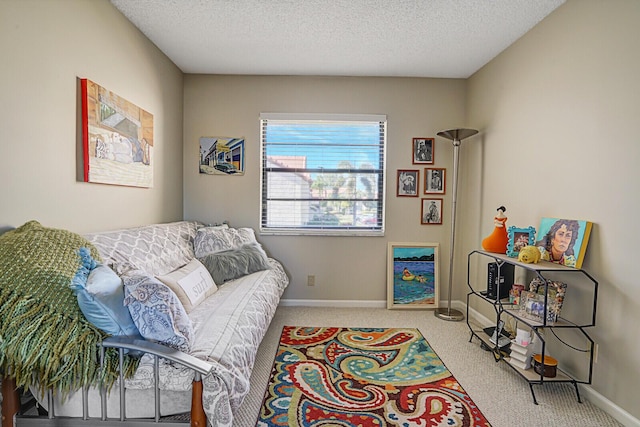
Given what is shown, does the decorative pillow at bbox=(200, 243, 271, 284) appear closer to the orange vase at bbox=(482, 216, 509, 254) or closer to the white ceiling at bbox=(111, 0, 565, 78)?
the white ceiling at bbox=(111, 0, 565, 78)

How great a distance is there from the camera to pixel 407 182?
3953 millimetres

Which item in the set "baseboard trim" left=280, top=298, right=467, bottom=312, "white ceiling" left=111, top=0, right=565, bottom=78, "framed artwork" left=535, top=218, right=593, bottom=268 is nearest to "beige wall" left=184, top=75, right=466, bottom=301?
"baseboard trim" left=280, top=298, right=467, bottom=312

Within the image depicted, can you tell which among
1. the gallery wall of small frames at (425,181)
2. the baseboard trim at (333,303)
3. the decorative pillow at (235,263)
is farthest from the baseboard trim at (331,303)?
the gallery wall of small frames at (425,181)

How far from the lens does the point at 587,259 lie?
223cm

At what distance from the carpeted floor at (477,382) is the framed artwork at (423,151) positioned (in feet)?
5.29

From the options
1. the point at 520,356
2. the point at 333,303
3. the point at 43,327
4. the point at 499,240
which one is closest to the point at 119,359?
the point at 43,327

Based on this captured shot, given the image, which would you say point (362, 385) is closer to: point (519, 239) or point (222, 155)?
point (519, 239)

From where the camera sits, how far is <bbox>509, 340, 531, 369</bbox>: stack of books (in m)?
2.34

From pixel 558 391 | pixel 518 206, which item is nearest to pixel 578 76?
pixel 518 206

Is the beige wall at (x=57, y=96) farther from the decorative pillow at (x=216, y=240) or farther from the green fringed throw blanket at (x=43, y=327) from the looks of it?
the decorative pillow at (x=216, y=240)

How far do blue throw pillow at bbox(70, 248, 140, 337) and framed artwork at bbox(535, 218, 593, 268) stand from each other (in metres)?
2.41

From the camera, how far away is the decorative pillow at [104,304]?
147cm

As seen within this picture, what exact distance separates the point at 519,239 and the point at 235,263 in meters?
2.16

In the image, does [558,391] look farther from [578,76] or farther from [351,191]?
[351,191]
